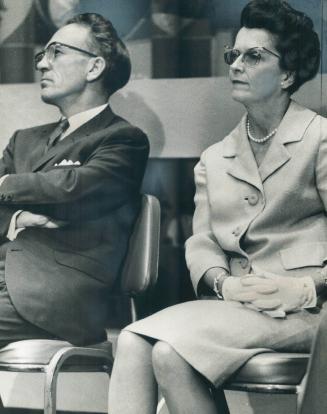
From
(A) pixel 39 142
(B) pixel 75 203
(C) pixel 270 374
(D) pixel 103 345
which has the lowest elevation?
(D) pixel 103 345

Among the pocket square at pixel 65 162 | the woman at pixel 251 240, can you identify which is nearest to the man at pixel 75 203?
the pocket square at pixel 65 162

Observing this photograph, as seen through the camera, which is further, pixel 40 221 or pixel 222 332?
pixel 40 221

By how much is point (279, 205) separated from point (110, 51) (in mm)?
751

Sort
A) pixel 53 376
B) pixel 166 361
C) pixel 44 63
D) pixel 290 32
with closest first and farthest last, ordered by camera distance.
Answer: pixel 166 361 < pixel 290 32 < pixel 53 376 < pixel 44 63

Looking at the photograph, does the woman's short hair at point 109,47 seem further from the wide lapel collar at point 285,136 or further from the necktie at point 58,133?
the wide lapel collar at point 285,136

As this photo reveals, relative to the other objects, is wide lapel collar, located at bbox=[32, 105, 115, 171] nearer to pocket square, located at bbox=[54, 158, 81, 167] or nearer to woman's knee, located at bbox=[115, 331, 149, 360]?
pocket square, located at bbox=[54, 158, 81, 167]

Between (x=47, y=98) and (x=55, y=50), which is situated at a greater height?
(x=55, y=50)

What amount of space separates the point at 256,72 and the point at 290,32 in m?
0.14

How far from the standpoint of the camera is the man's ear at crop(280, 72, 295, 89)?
247 centimetres

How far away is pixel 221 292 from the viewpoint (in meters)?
2.42

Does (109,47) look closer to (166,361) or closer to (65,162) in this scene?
(65,162)

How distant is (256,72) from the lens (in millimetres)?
2445

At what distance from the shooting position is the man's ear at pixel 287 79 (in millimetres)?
2467

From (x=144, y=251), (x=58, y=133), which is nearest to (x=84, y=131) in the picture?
(x=58, y=133)
